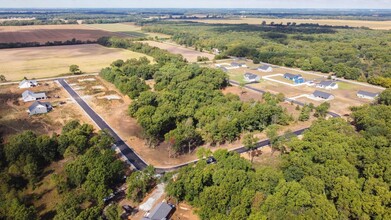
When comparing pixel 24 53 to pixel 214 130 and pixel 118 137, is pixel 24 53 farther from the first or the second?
pixel 214 130

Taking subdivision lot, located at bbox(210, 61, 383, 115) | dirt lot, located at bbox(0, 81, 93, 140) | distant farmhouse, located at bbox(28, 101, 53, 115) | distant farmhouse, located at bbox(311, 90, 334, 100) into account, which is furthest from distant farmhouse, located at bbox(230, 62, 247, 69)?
distant farmhouse, located at bbox(28, 101, 53, 115)

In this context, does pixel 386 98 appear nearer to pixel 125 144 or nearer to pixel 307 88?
pixel 307 88

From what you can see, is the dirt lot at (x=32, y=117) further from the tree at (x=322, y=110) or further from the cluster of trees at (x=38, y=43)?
the cluster of trees at (x=38, y=43)

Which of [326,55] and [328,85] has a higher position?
[326,55]

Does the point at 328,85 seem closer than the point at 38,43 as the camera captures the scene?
Yes

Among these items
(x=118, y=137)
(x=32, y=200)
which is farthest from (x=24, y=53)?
(x=32, y=200)

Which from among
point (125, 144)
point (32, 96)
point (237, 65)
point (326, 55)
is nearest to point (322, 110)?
point (125, 144)

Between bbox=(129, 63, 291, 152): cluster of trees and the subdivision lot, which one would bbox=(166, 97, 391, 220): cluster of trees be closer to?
bbox=(129, 63, 291, 152): cluster of trees
